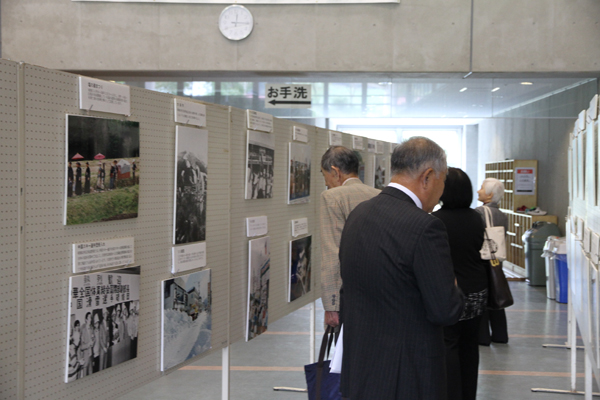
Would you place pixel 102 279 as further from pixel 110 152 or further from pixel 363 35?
pixel 363 35

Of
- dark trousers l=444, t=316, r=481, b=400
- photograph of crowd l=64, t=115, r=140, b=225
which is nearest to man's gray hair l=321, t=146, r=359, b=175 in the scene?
dark trousers l=444, t=316, r=481, b=400

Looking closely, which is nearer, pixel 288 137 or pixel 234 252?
pixel 234 252

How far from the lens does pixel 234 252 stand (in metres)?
3.30

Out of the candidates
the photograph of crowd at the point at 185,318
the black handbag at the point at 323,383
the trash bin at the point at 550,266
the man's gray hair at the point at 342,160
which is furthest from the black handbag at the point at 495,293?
the trash bin at the point at 550,266

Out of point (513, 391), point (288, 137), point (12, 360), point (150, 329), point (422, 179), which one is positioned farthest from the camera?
point (513, 391)

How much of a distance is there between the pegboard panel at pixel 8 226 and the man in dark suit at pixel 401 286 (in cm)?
118

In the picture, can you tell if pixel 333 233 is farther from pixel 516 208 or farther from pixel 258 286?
pixel 516 208

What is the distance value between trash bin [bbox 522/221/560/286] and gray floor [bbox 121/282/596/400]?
2709 mm

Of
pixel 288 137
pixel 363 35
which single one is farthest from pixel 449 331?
pixel 363 35

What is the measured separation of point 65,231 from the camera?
213 cm

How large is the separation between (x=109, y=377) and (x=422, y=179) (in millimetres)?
1482

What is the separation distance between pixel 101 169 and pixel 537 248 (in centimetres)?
911
